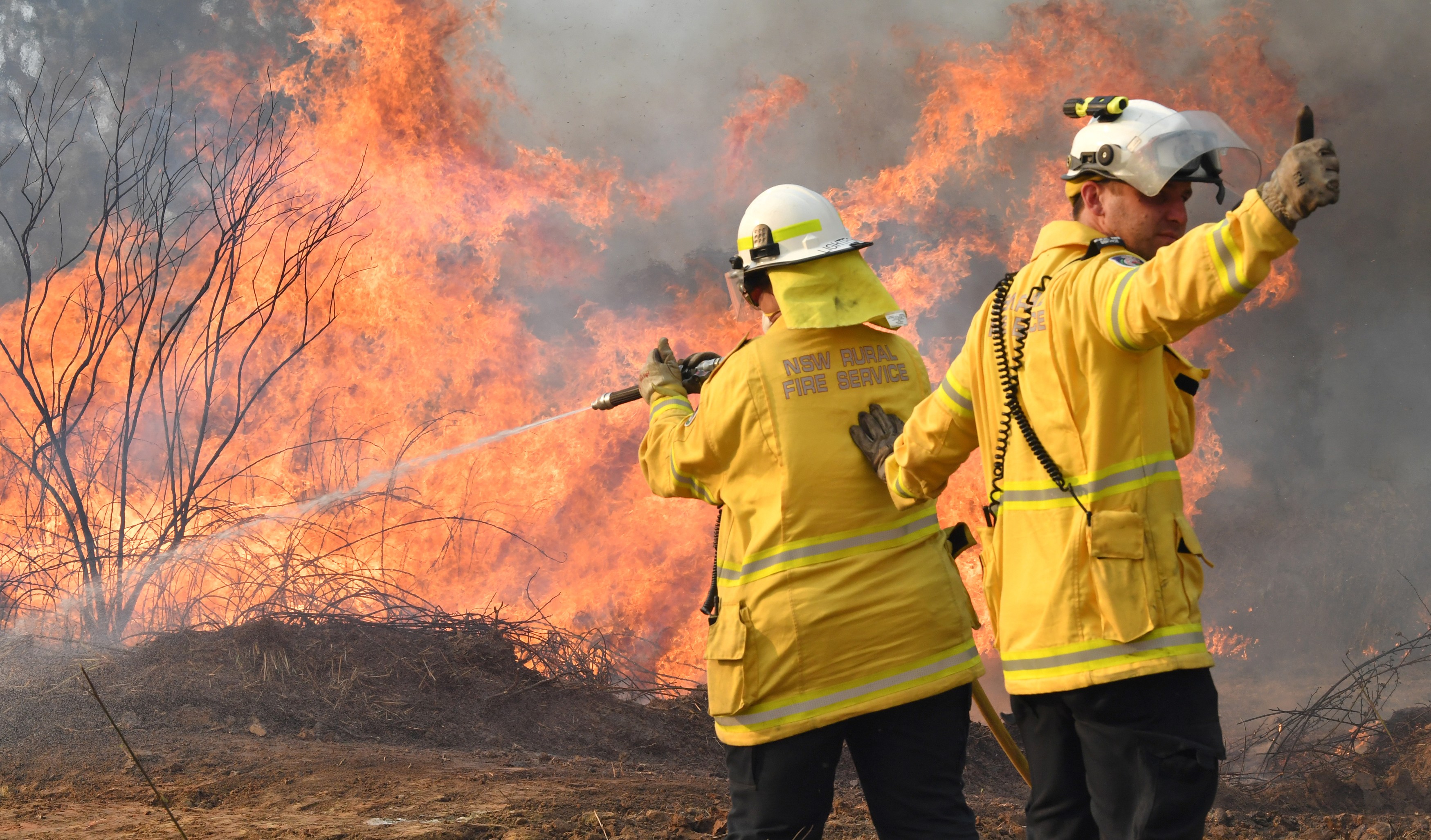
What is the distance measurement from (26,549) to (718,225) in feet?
19.8

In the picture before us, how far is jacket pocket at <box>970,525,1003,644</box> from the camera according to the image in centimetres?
226

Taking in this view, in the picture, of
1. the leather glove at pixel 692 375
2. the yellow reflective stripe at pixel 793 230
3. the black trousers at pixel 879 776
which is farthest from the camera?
the leather glove at pixel 692 375

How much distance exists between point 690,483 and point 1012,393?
1112 millimetres

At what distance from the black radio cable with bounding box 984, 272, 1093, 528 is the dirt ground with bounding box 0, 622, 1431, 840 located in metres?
2.40

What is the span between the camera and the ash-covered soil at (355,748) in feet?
13.5

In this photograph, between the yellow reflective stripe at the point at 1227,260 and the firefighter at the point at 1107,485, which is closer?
the yellow reflective stripe at the point at 1227,260

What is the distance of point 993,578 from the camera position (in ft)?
7.48

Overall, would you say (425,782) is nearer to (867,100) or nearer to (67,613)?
(67,613)

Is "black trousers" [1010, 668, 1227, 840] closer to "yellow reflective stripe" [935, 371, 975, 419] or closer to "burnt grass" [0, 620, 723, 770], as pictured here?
"yellow reflective stripe" [935, 371, 975, 419]

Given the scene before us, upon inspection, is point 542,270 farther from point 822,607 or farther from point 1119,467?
point 1119,467

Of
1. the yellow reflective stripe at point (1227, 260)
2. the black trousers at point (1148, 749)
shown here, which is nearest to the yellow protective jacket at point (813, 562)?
the black trousers at point (1148, 749)

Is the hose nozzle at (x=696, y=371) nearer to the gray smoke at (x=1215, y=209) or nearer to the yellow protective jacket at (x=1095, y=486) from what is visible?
the yellow protective jacket at (x=1095, y=486)

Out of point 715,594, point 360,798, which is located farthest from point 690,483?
point 360,798

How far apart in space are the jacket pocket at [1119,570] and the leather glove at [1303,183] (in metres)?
0.61
